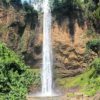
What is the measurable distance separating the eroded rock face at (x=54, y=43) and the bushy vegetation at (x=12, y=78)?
109ft

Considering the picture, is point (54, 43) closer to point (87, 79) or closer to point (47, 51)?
point (47, 51)

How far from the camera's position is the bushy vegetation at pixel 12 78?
19.3m

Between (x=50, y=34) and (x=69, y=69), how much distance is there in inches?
225

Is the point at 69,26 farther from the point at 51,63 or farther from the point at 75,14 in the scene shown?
the point at 51,63

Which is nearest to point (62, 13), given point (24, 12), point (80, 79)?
point (24, 12)

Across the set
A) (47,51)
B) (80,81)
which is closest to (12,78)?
(80,81)

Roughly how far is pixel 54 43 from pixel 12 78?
36337 millimetres

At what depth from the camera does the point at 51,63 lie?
185 feet

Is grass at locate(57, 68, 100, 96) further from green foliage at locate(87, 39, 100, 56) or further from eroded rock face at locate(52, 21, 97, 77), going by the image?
green foliage at locate(87, 39, 100, 56)

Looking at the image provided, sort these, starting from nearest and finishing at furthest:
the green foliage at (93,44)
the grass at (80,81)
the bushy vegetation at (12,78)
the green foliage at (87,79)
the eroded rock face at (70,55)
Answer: the bushy vegetation at (12,78) → the green foliage at (87,79) → the grass at (80,81) → the green foliage at (93,44) → the eroded rock face at (70,55)

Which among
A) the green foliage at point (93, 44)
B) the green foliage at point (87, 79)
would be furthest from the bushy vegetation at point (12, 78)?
the green foliage at point (93, 44)

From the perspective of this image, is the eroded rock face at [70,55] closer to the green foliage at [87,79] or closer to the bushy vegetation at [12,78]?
the green foliage at [87,79]

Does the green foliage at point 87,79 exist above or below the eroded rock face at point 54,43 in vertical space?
below

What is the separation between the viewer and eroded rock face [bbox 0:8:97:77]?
180 feet
